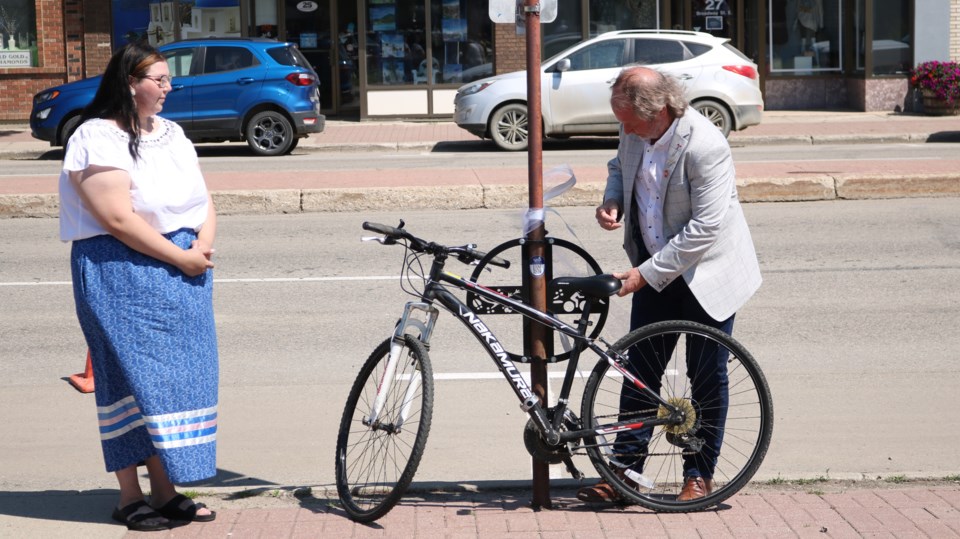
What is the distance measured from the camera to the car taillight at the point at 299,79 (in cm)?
1859

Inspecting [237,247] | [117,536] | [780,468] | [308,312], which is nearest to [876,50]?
[237,247]

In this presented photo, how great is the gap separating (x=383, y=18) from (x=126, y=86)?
66.5ft

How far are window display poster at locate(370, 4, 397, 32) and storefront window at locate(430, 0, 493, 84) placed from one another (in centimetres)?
79

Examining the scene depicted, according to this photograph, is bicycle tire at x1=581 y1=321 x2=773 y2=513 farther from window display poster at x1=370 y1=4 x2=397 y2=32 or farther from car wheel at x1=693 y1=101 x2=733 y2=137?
window display poster at x1=370 y1=4 x2=397 y2=32

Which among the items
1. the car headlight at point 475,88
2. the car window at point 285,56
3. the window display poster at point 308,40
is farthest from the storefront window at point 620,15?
the car window at point 285,56

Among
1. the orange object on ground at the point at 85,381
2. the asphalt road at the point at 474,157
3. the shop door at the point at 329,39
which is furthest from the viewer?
the shop door at the point at 329,39

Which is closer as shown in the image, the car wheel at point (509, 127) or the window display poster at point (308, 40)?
the car wheel at point (509, 127)

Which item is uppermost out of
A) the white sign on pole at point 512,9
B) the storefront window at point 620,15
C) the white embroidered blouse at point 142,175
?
the storefront window at point 620,15

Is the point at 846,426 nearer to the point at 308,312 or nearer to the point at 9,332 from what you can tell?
the point at 308,312

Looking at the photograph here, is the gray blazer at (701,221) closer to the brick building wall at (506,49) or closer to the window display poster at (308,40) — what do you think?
the brick building wall at (506,49)

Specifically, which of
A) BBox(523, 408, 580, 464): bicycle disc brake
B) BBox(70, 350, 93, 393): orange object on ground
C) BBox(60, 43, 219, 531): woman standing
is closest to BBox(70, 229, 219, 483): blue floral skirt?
BBox(60, 43, 219, 531): woman standing

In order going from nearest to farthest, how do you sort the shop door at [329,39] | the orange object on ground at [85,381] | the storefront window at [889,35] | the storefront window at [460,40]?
the orange object on ground at [85,381] < the storefront window at [460,40] < the storefront window at [889,35] < the shop door at [329,39]

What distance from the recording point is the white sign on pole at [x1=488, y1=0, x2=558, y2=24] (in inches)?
181

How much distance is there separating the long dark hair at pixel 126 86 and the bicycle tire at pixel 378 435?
1191 millimetres
